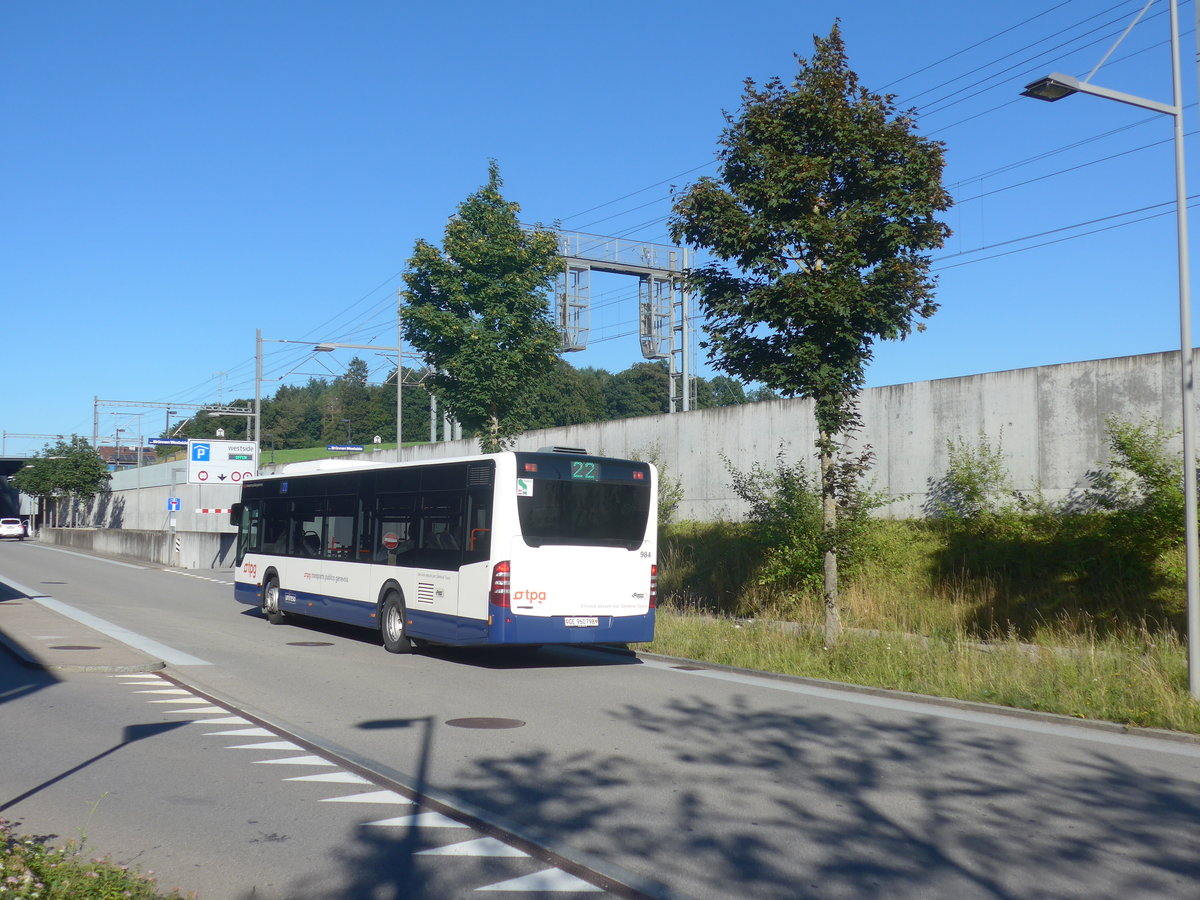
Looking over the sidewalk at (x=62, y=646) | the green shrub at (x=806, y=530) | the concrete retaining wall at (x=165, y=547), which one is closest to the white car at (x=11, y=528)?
the concrete retaining wall at (x=165, y=547)

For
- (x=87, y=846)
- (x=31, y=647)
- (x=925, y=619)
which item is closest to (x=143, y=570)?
(x=31, y=647)

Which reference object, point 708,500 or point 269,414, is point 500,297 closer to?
point 708,500

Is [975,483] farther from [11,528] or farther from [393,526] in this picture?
[11,528]

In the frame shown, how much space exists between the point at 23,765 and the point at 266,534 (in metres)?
14.6

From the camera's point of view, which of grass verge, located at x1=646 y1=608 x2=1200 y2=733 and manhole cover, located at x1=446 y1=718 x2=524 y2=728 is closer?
manhole cover, located at x1=446 y1=718 x2=524 y2=728

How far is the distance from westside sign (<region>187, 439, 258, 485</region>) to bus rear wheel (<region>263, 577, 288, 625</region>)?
23.9 metres

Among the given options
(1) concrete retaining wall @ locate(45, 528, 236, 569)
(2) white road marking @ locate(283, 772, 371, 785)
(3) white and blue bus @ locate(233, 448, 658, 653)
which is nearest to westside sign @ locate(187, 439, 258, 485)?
(1) concrete retaining wall @ locate(45, 528, 236, 569)

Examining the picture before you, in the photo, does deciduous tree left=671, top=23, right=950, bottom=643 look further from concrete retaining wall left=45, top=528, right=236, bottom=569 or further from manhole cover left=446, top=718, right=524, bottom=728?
concrete retaining wall left=45, top=528, right=236, bottom=569

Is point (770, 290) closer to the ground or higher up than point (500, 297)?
closer to the ground

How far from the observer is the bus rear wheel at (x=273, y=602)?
71.9ft

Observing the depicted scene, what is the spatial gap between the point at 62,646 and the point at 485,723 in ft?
28.1

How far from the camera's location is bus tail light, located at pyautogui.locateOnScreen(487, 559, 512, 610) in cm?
1438

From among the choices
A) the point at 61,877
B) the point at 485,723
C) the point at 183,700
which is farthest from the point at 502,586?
the point at 61,877

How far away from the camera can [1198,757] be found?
9.04 m
